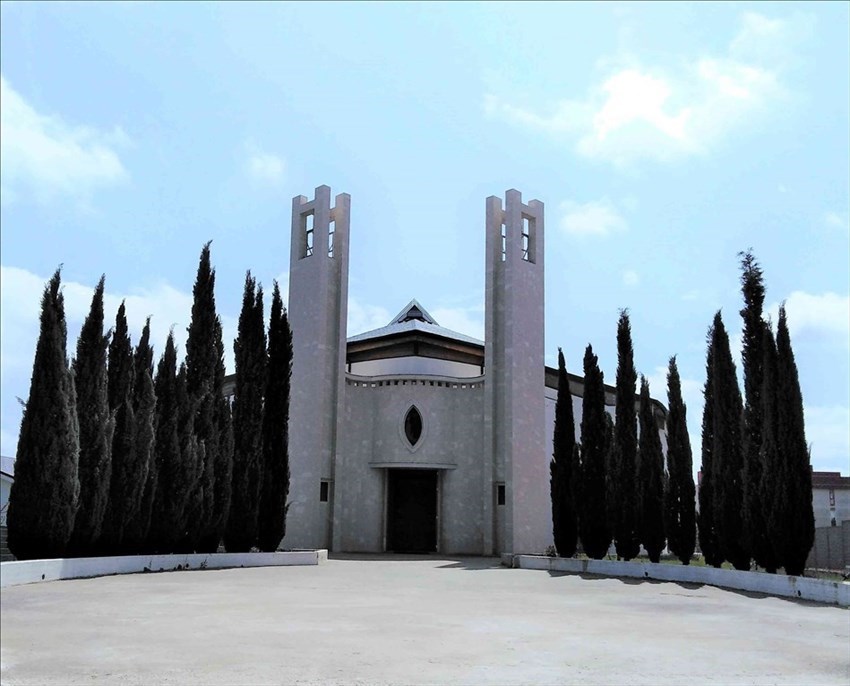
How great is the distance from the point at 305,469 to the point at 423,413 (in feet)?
14.8

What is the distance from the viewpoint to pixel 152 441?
49.6 ft

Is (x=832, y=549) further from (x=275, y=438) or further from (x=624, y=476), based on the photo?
(x=275, y=438)

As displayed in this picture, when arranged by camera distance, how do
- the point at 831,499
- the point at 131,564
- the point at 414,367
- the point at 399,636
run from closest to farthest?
the point at 399,636 → the point at 131,564 → the point at 414,367 → the point at 831,499

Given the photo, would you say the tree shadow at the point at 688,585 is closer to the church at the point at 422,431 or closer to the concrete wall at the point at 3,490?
the church at the point at 422,431

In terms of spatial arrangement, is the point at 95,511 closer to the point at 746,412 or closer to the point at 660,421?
the point at 746,412

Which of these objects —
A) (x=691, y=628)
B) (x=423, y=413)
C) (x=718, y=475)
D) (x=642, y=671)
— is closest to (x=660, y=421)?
(x=423, y=413)

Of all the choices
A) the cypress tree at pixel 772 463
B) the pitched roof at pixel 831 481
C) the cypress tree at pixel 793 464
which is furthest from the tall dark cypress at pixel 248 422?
the pitched roof at pixel 831 481

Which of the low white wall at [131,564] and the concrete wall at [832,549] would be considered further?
the concrete wall at [832,549]

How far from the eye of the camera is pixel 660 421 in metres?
36.9

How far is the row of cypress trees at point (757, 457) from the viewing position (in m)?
14.5

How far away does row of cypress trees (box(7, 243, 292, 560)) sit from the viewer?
668 centimetres

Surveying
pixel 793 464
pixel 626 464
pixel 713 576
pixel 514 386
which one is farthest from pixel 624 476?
pixel 514 386

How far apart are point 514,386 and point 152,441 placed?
1534cm

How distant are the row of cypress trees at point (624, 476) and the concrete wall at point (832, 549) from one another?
4.73 m
